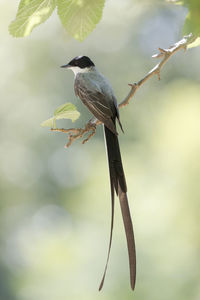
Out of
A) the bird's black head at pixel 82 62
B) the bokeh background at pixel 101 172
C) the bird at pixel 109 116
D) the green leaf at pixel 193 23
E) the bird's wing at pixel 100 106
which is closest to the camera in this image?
the green leaf at pixel 193 23

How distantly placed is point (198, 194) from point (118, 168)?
6.78m

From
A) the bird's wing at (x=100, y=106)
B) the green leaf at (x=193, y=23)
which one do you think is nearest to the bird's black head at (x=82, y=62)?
the bird's wing at (x=100, y=106)

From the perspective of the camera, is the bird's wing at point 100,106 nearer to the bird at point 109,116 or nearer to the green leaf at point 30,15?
the bird at point 109,116

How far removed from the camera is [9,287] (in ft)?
31.9

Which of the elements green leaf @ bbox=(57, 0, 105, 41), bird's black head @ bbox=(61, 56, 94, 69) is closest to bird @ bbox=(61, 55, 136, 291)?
bird's black head @ bbox=(61, 56, 94, 69)

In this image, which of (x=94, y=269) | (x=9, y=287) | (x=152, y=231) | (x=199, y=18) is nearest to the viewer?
(x=199, y=18)

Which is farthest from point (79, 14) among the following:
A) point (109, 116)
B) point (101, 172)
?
point (101, 172)

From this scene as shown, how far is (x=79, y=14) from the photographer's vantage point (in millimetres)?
638

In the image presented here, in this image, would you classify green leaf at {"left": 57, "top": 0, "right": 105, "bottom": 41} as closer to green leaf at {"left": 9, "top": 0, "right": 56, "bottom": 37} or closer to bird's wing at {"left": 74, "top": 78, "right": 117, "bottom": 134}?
green leaf at {"left": 9, "top": 0, "right": 56, "bottom": 37}

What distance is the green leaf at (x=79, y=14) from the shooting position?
2.03ft

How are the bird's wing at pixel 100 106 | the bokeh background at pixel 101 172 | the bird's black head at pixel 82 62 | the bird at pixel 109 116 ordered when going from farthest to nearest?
1. the bokeh background at pixel 101 172
2. the bird's black head at pixel 82 62
3. the bird's wing at pixel 100 106
4. the bird at pixel 109 116

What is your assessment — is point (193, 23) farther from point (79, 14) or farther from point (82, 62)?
→ point (82, 62)

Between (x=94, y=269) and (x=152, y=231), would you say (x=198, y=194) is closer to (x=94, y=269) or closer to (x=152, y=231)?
(x=152, y=231)

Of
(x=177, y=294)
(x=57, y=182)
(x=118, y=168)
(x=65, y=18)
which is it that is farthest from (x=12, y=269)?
Answer: (x=65, y=18)
